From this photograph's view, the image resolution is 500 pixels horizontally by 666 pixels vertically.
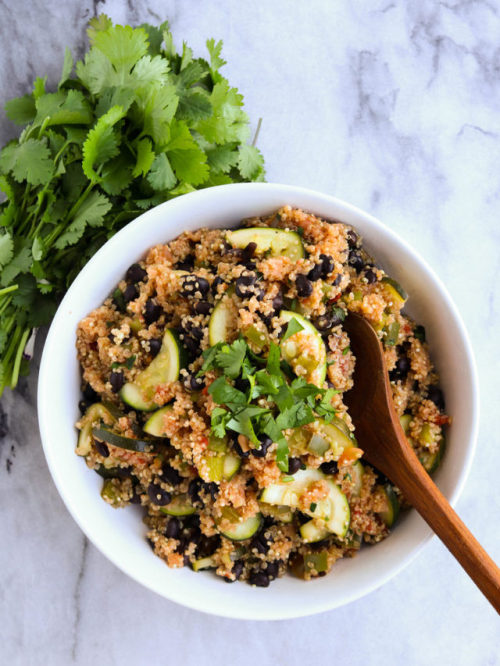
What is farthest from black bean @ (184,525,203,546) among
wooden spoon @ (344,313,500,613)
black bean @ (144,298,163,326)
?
black bean @ (144,298,163,326)

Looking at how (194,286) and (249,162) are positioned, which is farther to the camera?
(249,162)

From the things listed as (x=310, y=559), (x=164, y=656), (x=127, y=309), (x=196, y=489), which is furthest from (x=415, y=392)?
(x=164, y=656)

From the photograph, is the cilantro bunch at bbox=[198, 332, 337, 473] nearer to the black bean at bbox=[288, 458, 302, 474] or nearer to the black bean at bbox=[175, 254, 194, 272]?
the black bean at bbox=[288, 458, 302, 474]

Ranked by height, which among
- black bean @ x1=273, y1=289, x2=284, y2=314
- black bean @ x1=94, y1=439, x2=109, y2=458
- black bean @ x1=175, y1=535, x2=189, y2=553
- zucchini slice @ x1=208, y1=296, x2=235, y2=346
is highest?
black bean @ x1=273, y1=289, x2=284, y2=314

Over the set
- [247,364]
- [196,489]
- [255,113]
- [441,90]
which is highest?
[441,90]

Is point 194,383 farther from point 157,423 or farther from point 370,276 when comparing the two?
point 370,276

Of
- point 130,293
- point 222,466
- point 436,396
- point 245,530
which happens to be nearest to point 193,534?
point 245,530

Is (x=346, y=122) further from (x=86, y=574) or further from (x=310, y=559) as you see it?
(x=86, y=574)
